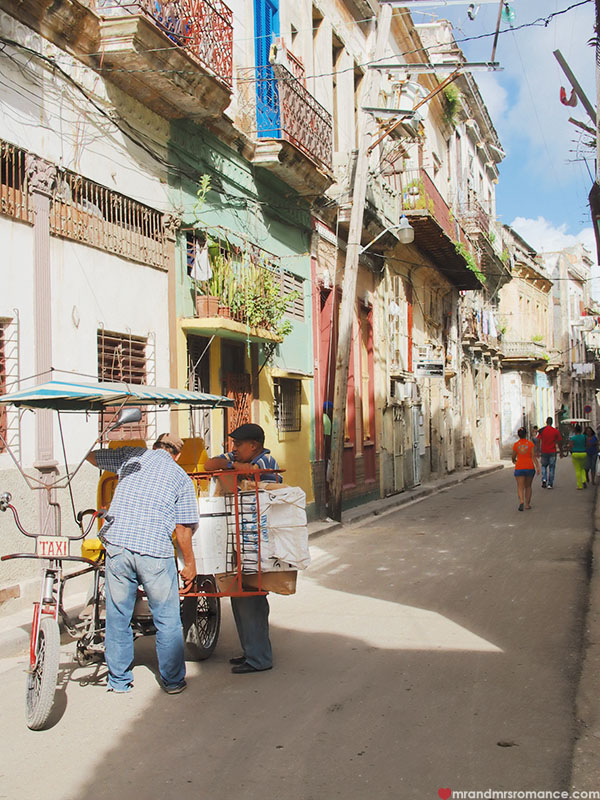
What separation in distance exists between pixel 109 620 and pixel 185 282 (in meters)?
6.83

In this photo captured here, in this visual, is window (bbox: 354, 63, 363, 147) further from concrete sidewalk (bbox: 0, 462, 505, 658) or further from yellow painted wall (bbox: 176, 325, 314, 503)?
concrete sidewalk (bbox: 0, 462, 505, 658)

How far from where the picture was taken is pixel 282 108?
13883 mm

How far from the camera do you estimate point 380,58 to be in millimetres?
15094

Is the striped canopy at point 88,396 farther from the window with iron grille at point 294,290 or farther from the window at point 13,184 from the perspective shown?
the window with iron grille at point 294,290

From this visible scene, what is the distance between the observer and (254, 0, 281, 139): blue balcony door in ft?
45.4

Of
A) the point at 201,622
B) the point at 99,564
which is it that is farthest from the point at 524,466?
the point at 99,564

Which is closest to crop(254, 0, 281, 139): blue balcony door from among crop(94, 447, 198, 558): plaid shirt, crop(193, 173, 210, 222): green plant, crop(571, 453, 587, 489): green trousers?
crop(193, 173, 210, 222): green plant

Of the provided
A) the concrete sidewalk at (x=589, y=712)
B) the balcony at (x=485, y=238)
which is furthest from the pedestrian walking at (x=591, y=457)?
the concrete sidewalk at (x=589, y=712)

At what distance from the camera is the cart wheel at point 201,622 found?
20.5 ft

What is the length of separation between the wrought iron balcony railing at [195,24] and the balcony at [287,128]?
136 centimetres

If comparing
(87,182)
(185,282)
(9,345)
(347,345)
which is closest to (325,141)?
(347,345)

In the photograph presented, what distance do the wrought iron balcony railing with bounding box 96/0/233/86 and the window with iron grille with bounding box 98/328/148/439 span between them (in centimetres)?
356

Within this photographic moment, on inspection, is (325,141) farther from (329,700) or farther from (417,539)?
(329,700)

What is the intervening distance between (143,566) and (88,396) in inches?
45.2
